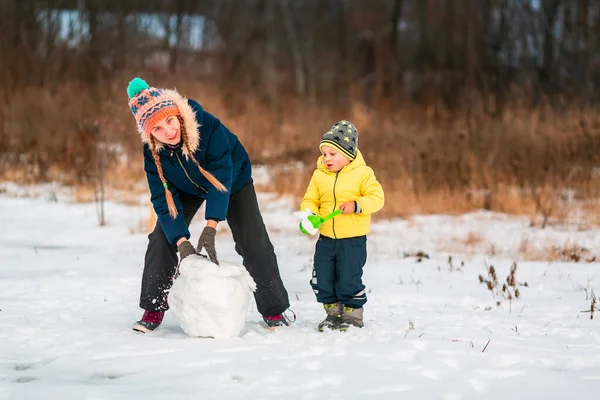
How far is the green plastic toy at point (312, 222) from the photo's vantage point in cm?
445

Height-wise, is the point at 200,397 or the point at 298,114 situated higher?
the point at 298,114

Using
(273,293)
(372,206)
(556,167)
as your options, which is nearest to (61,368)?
(273,293)

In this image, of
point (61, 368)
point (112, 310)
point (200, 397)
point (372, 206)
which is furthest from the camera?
point (112, 310)

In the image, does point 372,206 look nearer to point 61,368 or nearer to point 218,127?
point 218,127

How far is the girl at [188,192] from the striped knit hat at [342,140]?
1.93 feet

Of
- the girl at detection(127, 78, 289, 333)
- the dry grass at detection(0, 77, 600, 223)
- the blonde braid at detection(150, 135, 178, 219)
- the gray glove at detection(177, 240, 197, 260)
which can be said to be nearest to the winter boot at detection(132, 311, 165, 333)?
the girl at detection(127, 78, 289, 333)

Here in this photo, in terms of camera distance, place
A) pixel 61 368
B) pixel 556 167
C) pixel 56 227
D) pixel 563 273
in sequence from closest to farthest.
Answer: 1. pixel 61 368
2. pixel 563 273
3. pixel 56 227
4. pixel 556 167

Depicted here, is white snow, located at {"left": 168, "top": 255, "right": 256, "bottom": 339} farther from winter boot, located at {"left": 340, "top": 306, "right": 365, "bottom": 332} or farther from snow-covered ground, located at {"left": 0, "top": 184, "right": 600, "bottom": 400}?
winter boot, located at {"left": 340, "top": 306, "right": 365, "bottom": 332}

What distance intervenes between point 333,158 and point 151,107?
→ 1.08 metres

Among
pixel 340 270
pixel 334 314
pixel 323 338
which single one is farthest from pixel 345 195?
pixel 323 338

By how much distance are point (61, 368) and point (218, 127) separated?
5.42ft

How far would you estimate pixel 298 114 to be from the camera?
17.2 meters

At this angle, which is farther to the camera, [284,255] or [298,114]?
[298,114]

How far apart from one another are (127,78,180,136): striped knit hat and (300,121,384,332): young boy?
90 cm
